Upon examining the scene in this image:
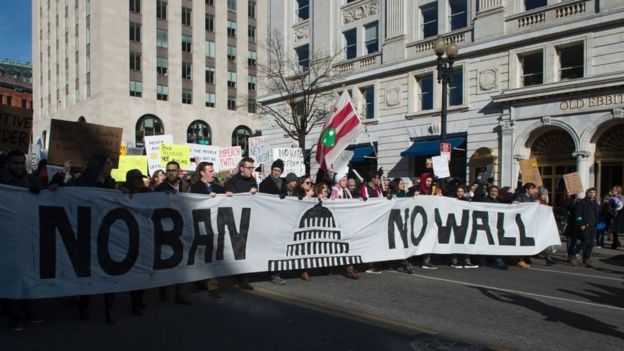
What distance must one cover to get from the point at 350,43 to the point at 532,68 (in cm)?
1156

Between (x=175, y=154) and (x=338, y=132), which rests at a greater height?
(x=338, y=132)

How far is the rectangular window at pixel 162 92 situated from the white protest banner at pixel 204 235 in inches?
1979

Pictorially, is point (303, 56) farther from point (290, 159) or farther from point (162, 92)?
point (162, 92)

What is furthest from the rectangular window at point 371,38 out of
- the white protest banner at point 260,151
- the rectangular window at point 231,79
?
the rectangular window at point 231,79

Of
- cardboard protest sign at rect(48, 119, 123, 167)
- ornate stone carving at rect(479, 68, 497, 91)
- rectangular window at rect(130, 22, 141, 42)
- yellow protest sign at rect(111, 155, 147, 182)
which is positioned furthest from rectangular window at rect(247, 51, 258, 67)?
cardboard protest sign at rect(48, 119, 123, 167)

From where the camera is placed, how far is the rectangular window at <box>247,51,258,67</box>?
6300cm

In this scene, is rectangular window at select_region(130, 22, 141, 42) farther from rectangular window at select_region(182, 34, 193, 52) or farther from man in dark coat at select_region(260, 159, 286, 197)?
man in dark coat at select_region(260, 159, 286, 197)

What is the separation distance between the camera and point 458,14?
25266 millimetres

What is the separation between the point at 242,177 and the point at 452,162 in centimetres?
1854

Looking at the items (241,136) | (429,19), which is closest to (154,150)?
(429,19)

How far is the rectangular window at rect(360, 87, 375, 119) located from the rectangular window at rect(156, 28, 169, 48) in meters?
34.0

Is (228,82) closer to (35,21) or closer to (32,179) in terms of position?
(35,21)

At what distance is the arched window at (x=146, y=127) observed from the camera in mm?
54647

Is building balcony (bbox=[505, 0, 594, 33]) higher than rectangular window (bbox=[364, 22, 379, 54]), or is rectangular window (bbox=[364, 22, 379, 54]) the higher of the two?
rectangular window (bbox=[364, 22, 379, 54])
